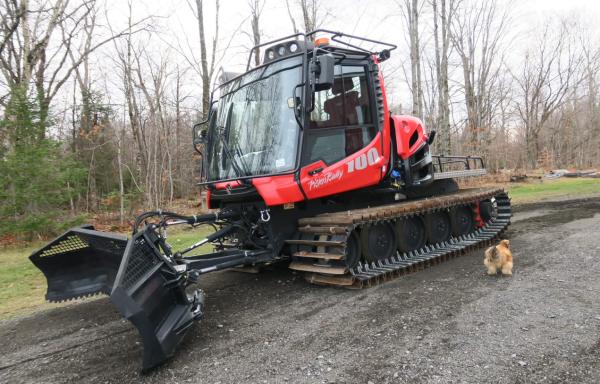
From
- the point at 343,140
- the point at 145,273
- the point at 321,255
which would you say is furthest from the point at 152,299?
the point at 343,140

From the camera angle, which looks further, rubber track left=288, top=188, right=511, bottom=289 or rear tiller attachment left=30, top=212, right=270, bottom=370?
rubber track left=288, top=188, right=511, bottom=289

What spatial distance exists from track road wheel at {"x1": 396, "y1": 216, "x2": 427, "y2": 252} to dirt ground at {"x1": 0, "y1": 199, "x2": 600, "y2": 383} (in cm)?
51

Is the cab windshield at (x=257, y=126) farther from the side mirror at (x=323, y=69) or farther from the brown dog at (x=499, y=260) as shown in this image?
the brown dog at (x=499, y=260)

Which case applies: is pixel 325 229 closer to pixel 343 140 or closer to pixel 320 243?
pixel 320 243

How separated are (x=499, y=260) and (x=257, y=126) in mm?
3258

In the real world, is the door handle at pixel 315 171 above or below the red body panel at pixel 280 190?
above

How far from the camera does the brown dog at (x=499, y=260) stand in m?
4.76

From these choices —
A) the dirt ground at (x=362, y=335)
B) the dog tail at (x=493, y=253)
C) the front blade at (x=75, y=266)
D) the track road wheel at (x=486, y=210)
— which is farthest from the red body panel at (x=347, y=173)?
the track road wheel at (x=486, y=210)

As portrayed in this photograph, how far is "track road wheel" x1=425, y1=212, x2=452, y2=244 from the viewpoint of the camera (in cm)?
608

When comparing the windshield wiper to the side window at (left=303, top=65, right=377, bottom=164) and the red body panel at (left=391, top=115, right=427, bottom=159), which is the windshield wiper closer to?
the side window at (left=303, top=65, right=377, bottom=164)

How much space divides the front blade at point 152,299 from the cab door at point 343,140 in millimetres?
1671

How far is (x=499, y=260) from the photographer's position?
4773 millimetres

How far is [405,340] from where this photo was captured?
322 cm

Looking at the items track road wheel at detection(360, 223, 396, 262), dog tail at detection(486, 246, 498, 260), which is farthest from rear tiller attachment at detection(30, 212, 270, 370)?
dog tail at detection(486, 246, 498, 260)
